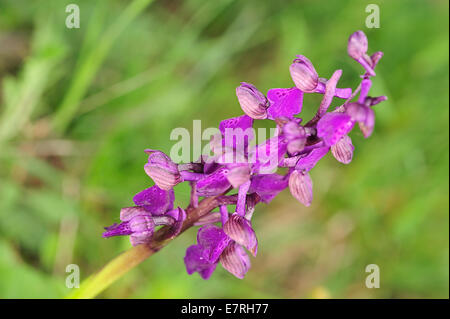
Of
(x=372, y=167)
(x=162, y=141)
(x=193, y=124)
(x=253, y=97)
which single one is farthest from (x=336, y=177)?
(x=253, y=97)

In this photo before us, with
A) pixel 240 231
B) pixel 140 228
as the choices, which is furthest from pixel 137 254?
pixel 240 231

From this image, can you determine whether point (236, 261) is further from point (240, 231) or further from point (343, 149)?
point (343, 149)

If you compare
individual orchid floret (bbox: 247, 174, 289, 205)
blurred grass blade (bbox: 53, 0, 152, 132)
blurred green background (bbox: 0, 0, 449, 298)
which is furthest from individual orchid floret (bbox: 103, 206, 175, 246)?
blurred grass blade (bbox: 53, 0, 152, 132)

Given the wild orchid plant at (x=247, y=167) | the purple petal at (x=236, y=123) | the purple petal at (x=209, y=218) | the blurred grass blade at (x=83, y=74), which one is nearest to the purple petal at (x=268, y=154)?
the wild orchid plant at (x=247, y=167)

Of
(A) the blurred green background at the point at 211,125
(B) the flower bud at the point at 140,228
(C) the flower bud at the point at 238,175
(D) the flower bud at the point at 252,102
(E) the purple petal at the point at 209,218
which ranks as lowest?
(B) the flower bud at the point at 140,228

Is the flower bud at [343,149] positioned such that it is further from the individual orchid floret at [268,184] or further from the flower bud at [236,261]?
the flower bud at [236,261]
